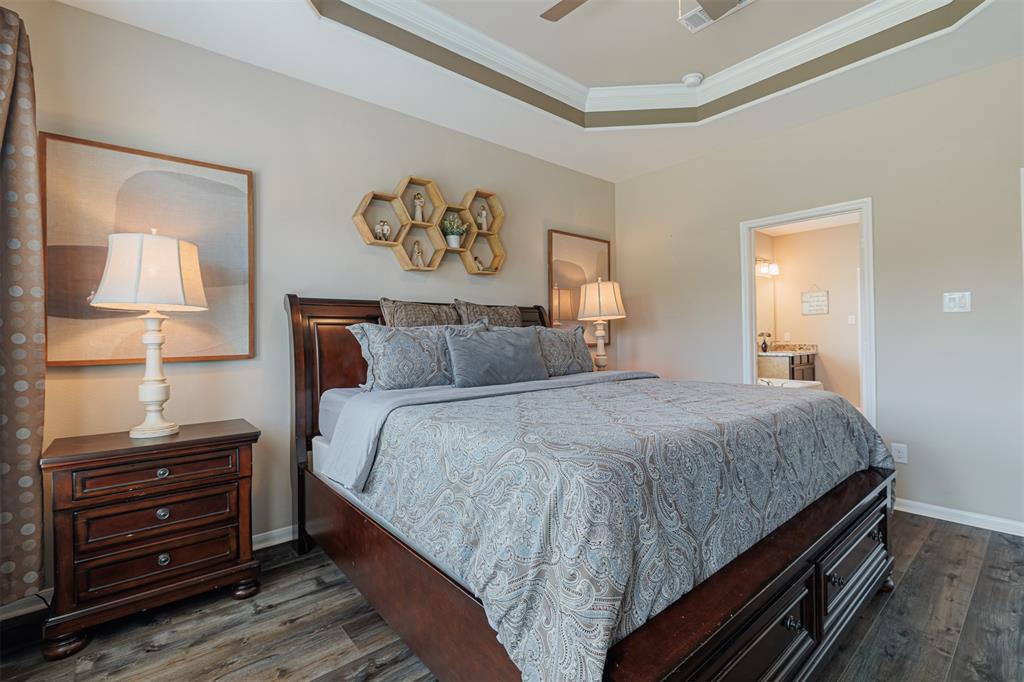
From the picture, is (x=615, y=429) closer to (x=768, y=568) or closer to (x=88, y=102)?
(x=768, y=568)

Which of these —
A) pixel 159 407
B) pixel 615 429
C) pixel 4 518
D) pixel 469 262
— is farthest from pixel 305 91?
pixel 615 429

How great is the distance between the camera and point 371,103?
123 inches

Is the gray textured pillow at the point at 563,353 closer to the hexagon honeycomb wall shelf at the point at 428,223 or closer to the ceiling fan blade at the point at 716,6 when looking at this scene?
the hexagon honeycomb wall shelf at the point at 428,223

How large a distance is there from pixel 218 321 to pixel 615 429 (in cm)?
220

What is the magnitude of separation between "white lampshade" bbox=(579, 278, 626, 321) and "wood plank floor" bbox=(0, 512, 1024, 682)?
2452mm

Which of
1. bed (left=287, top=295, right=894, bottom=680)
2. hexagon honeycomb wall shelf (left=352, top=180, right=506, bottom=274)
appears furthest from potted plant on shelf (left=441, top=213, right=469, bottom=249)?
bed (left=287, top=295, right=894, bottom=680)

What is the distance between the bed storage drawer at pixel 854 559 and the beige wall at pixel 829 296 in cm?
497

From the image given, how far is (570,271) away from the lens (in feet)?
14.3

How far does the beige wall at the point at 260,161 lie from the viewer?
2.16 m

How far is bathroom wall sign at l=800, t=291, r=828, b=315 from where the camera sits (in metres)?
6.47

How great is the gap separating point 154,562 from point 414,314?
1724 millimetres

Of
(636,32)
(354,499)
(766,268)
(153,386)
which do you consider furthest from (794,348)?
(153,386)

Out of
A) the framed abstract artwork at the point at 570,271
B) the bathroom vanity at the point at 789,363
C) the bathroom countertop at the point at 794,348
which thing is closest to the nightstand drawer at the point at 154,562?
the framed abstract artwork at the point at 570,271

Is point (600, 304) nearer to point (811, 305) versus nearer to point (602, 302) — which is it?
point (602, 302)
